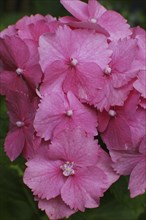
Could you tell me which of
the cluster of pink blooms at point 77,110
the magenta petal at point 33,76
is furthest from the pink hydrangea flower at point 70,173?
the magenta petal at point 33,76

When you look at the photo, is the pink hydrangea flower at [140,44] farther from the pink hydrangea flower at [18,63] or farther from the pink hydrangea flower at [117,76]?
the pink hydrangea flower at [18,63]

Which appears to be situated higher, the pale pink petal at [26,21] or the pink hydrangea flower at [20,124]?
→ the pale pink petal at [26,21]

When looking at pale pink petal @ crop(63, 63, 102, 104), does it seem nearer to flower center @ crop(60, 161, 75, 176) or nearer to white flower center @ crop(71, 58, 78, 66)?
white flower center @ crop(71, 58, 78, 66)

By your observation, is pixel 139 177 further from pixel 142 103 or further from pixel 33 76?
pixel 33 76

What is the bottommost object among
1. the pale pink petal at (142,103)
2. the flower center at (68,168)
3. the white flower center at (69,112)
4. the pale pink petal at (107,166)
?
the flower center at (68,168)

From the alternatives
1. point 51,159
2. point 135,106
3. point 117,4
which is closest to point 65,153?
point 51,159

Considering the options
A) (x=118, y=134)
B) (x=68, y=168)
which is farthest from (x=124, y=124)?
(x=68, y=168)

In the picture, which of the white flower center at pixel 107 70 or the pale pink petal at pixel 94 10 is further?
the pale pink petal at pixel 94 10

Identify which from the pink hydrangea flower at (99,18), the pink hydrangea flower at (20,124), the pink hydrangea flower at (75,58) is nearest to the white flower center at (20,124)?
the pink hydrangea flower at (20,124)
